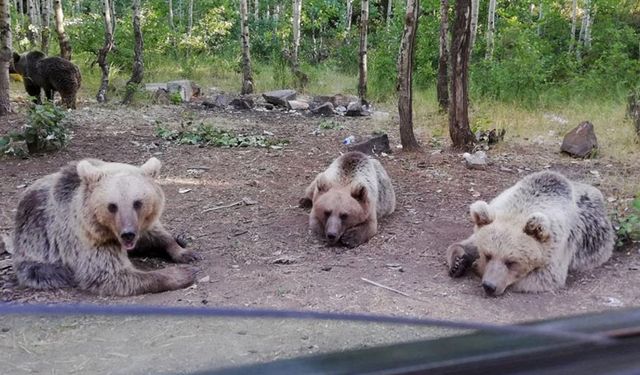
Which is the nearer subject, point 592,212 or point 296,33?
point 592,212

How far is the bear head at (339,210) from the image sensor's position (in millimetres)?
5609

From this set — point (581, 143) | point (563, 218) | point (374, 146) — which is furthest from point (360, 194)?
point (581, 143)

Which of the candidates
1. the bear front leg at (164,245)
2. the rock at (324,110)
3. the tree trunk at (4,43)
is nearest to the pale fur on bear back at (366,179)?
the bear front leg at (164,245)

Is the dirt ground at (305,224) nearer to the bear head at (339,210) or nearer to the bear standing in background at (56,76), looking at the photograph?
the bear head at (339,210)

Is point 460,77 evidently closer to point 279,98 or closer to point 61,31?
point 279,98

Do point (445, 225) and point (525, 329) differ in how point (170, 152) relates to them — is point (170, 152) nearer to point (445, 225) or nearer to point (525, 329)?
point (445, 225)

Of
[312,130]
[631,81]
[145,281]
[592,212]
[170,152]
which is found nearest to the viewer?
[145,281]

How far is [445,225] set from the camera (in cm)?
598

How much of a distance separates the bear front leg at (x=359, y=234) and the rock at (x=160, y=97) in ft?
27.8

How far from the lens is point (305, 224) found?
6.14m

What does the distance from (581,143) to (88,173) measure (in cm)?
678

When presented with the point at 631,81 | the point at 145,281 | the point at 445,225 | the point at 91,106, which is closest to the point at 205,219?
the point at 145,281

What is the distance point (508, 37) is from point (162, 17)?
1311 centimetres

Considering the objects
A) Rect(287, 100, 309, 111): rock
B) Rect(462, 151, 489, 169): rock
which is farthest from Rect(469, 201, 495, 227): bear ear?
Rect(287, 100, 309, 111): rock
